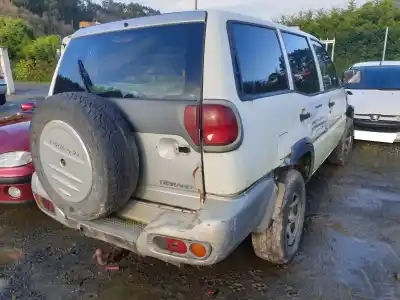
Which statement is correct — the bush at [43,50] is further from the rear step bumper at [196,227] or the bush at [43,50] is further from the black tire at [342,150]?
the rear step bumper at [196,227]

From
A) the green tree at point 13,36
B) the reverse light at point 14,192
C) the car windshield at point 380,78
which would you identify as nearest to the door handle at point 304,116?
the reverse light at point 14,192

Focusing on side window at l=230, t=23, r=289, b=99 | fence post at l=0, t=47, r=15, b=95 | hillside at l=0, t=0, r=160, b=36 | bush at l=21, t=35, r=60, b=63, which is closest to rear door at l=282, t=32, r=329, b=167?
side window at l=230, t=23, r=289, b=99

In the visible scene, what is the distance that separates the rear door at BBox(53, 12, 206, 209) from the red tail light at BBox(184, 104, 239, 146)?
16mm

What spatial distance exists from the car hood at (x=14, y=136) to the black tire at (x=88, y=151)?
4.28ft

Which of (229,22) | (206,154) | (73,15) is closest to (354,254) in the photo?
(206,154)

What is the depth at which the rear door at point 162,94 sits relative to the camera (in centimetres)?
200

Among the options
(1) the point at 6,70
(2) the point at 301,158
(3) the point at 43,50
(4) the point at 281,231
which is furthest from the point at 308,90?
(3) the point at 43,50

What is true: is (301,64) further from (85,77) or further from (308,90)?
(85,77)

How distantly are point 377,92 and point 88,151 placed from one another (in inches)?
242

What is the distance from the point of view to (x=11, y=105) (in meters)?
11.2

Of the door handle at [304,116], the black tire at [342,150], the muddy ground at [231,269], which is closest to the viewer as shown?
the muddy ground at [231,269]

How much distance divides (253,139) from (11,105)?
443 inches

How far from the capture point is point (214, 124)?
6.23ft

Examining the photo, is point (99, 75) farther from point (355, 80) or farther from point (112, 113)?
point (355, 80)
